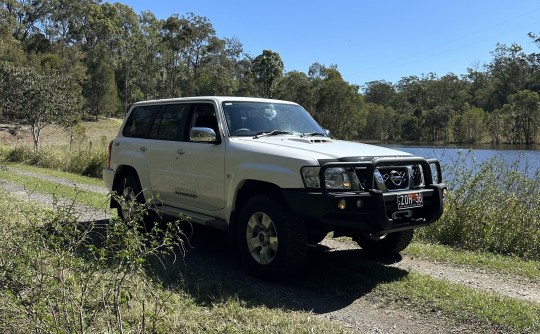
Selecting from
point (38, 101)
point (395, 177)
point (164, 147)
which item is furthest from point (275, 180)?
point (38, 101)

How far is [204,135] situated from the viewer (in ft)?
18.7

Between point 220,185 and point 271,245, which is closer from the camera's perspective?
point 271,245

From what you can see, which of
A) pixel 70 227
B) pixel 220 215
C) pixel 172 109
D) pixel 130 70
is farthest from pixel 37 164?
pixel 130 70

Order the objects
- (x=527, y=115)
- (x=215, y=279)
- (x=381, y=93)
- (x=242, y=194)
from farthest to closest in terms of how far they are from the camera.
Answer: (x=381, y=93), (x=527, y=115), (x=242, y=194), (x=215, y=279)

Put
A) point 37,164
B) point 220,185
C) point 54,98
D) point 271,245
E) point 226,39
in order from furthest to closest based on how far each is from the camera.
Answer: point 226,39, point 54,98, point 37,164, point 220,185, point 271,245

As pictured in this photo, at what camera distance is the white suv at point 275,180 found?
15.2ft

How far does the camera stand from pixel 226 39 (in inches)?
3250

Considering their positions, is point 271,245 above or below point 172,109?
below

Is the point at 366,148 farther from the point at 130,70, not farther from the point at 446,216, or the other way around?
the point at 130,70

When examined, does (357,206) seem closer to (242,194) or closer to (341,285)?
(341,285)

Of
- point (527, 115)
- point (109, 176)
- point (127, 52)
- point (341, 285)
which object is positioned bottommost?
point (341, 285)

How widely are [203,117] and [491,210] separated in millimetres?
4947

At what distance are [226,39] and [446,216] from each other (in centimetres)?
7870

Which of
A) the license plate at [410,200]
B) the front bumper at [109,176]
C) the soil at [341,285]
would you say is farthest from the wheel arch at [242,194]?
the front bumper at [109,176]
